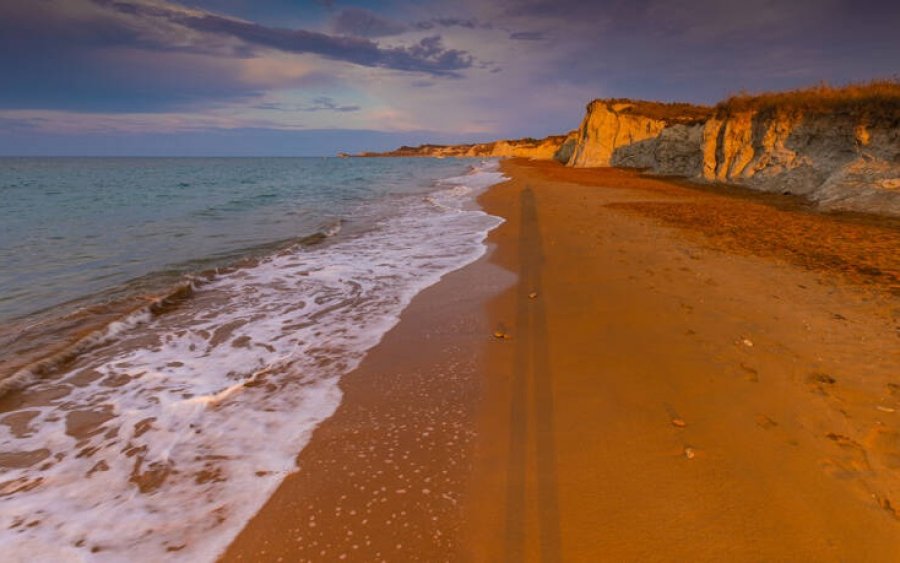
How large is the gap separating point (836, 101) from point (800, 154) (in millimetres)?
2216

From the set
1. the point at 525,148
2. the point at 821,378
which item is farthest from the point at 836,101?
the point at 525,148

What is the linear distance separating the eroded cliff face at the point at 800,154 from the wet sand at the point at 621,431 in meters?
8.42

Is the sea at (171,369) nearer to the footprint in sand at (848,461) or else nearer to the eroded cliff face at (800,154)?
the footprint in sand at (848,461)

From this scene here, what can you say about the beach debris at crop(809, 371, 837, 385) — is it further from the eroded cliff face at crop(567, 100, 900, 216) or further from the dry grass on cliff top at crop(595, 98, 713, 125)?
the dry grass on cliff top at crop(595, 98, 713, 125)

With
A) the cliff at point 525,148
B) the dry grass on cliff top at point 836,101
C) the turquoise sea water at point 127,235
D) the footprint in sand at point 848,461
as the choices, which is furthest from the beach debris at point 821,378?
the cliff at point 525,148

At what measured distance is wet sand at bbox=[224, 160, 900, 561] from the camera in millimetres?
2557

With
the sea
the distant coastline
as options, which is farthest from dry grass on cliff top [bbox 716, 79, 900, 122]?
the sea

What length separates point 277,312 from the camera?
7031 millimetres

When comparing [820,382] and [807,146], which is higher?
[807,146]

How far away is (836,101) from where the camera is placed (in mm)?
17453

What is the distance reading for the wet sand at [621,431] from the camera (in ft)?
8.39

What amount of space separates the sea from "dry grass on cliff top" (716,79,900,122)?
15.3 metres

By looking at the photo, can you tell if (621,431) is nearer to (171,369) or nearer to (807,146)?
(171,369)

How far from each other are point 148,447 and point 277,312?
3.44 metres
